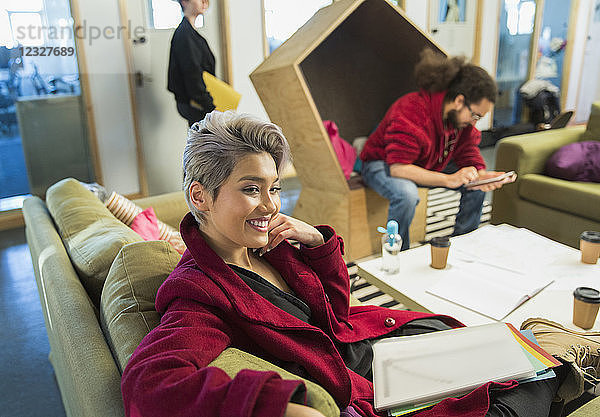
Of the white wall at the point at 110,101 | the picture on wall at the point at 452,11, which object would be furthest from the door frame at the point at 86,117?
the picture on wall at the point at 452,11

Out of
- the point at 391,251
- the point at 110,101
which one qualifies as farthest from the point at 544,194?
the point at 110,101

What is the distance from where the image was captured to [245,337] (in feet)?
3.28

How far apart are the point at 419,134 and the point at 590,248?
1.05 metres

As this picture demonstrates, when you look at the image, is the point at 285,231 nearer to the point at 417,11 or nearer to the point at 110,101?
the point at 110,101

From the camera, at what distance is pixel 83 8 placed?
3.47 meters

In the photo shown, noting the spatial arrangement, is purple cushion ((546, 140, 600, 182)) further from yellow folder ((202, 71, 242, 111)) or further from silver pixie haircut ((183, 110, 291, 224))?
silver pixie haircut ((183, 110, 291, 224))

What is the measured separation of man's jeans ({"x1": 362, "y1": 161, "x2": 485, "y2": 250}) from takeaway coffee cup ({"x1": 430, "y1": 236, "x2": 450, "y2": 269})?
76 cm

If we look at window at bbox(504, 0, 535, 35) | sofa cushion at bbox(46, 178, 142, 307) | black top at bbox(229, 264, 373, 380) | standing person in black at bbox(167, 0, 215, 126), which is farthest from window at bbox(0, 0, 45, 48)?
window at bbox(504, 0, 535, 35)

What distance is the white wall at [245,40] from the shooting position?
4078 millimetres

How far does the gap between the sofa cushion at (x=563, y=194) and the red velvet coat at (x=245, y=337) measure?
1709 millimetres

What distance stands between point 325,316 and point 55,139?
315cm

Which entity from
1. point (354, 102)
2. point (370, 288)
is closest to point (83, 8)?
point (354, 102)

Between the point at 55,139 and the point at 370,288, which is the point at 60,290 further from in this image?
the point at 55,139

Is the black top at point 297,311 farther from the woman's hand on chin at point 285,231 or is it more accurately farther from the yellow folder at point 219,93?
the yellow folder at point 219,93
